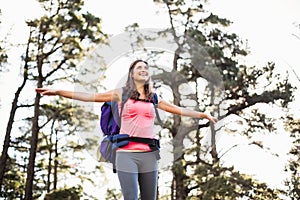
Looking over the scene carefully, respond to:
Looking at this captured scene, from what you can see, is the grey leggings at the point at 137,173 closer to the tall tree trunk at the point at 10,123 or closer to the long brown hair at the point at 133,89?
the long brown hair at the point at 133,89

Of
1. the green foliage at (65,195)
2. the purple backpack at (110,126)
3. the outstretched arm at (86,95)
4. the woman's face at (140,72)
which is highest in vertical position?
the woman's face at (140,72)

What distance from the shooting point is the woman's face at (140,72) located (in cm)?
299

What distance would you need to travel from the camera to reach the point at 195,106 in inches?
512

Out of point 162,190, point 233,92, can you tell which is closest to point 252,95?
point 233,92

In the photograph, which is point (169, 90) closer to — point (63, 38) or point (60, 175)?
point (63, 38)

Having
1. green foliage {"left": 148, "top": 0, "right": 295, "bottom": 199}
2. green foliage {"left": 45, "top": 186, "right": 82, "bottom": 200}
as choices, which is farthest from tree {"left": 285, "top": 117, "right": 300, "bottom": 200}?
green foliage {"left": 45, "top": 186, "right": 82, "bottom": 200}

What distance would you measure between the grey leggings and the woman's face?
471mm

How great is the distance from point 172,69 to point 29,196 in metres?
5.32

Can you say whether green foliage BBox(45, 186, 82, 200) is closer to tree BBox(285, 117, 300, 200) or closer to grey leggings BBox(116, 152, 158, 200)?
tree BBox(285, 117, 300, 200)

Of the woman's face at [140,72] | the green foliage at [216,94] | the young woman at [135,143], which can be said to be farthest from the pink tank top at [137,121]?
the green foliage at [216,94]

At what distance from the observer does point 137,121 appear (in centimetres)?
285

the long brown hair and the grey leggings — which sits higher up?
the long brown hair

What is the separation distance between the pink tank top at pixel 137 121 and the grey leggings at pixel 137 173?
5 centimetres

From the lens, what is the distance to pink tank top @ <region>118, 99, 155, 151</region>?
2809 millimetres
